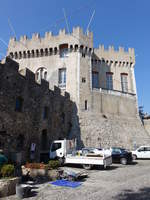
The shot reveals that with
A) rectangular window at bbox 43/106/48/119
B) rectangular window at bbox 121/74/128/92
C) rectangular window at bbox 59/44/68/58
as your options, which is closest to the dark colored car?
rectangular window at bbox 43/106/48/119

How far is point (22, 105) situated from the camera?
1437 centimetres

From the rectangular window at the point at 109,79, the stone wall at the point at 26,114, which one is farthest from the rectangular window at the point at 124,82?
the stone wall at the point at 26,114

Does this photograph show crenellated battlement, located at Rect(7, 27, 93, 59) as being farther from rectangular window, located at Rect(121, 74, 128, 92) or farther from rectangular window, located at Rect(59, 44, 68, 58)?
rectangular window, located at Rect(121, 74, 128, 92)

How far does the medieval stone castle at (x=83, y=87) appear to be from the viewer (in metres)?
20.2

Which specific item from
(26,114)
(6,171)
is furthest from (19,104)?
(6,171)

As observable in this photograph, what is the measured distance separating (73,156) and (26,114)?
18.6 feet

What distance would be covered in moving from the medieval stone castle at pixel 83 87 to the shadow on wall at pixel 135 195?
1060 cm

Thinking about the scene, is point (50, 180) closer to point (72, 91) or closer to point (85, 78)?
point (72, 91)

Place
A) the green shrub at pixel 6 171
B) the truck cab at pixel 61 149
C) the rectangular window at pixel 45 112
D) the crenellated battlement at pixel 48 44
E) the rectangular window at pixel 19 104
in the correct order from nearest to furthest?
the green shrub at pixel 6 171 → the rectangular window at pixel 19 104 → the truck cab at pixel 61 149 → the rectangular window at pixel 45 112 → the crenellated battlement at pixel 48 44

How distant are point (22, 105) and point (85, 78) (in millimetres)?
12467

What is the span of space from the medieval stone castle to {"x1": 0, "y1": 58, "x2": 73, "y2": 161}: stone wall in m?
0.15

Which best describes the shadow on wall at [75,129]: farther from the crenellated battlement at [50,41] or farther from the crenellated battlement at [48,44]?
the crenellated battlement at [50,41]

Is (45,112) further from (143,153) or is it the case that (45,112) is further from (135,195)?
(135,195)

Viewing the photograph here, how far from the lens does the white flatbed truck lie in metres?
12.0
